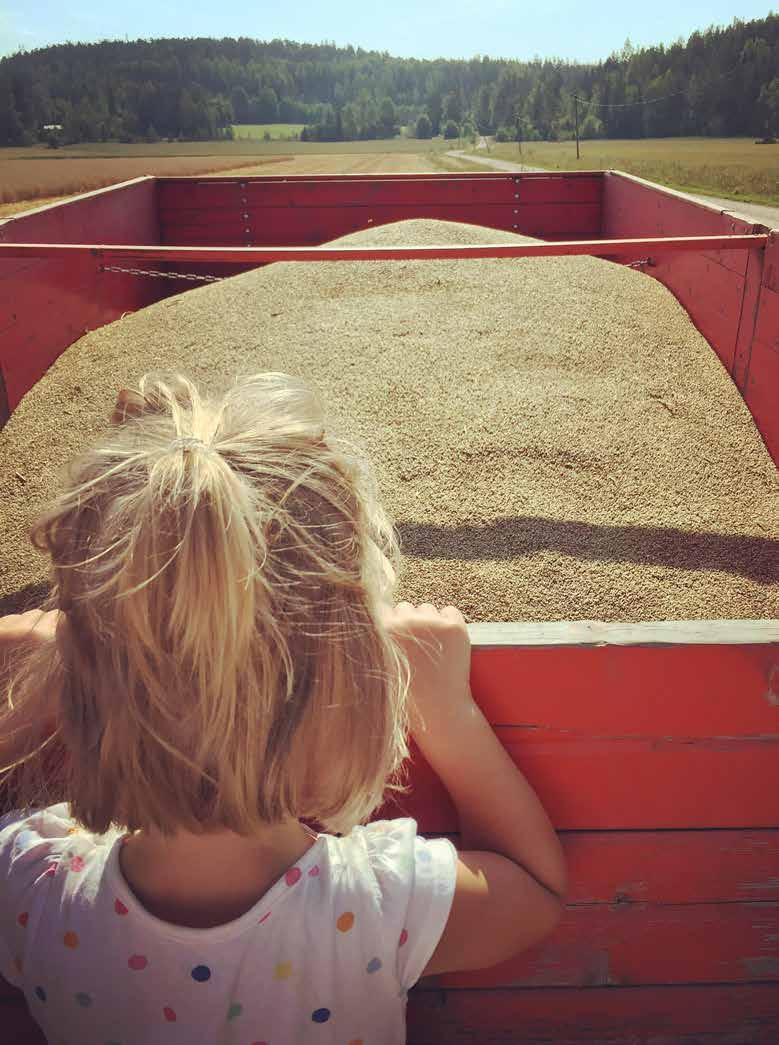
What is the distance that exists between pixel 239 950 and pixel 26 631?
358 mm

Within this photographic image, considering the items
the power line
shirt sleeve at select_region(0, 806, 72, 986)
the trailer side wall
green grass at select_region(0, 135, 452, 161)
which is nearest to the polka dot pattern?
shirt sleeve at select_region(0, 806, 72, 986)

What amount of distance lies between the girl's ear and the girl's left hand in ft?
0.70

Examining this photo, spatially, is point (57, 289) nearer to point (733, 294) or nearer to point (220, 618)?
point (733, 294)

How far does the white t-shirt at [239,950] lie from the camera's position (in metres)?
0.64

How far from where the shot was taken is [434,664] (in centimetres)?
70

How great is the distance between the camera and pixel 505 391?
2.38 meters

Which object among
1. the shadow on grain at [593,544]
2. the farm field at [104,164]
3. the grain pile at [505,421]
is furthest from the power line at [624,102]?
the shadow on grain at [593,544]

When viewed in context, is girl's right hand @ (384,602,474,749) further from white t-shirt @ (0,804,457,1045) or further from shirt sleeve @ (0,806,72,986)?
shirt sleeve @ (0,806,72,986)

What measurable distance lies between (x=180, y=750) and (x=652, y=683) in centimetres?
45

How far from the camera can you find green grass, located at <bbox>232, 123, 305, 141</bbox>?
79.9 ft

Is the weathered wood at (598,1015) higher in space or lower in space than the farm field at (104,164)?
lower

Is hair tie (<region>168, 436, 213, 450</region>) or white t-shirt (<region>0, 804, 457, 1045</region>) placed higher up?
hair tie (<region>168, 436, 213, 450</region>)

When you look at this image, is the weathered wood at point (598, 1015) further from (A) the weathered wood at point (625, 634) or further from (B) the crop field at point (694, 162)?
(B) the crop field at point (694, 162)

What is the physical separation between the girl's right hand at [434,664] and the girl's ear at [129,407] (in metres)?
0.29
